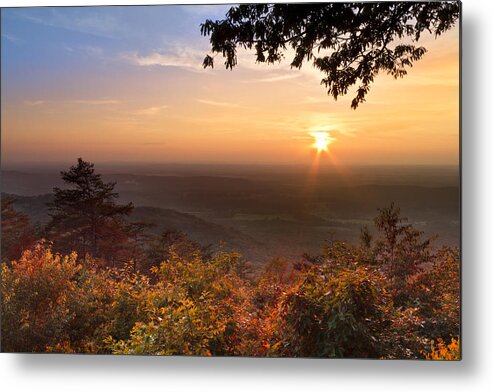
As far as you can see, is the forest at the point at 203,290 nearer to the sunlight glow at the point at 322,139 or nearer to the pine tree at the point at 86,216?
the pine tree at the point at 86,216

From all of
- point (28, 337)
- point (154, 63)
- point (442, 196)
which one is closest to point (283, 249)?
point (442, 196)

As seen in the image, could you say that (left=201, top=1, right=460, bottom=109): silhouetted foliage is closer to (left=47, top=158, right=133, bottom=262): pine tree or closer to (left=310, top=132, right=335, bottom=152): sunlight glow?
(left=310, top=132, right=335, bottom=152): sunlight glow

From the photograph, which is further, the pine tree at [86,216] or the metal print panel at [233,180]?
the pine tree at [86,216]

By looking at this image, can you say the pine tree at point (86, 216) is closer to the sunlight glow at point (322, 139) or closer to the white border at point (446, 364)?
the white border at point (446, 364)

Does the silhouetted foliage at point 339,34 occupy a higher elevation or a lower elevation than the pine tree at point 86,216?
higher

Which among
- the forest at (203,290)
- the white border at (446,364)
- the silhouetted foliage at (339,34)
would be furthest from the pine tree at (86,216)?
Result: the silhouetted foliage at (339,34)

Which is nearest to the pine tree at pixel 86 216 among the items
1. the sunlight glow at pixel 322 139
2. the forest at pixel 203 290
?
the forest at pixel 203 290

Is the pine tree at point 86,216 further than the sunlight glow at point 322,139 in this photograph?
Yes
